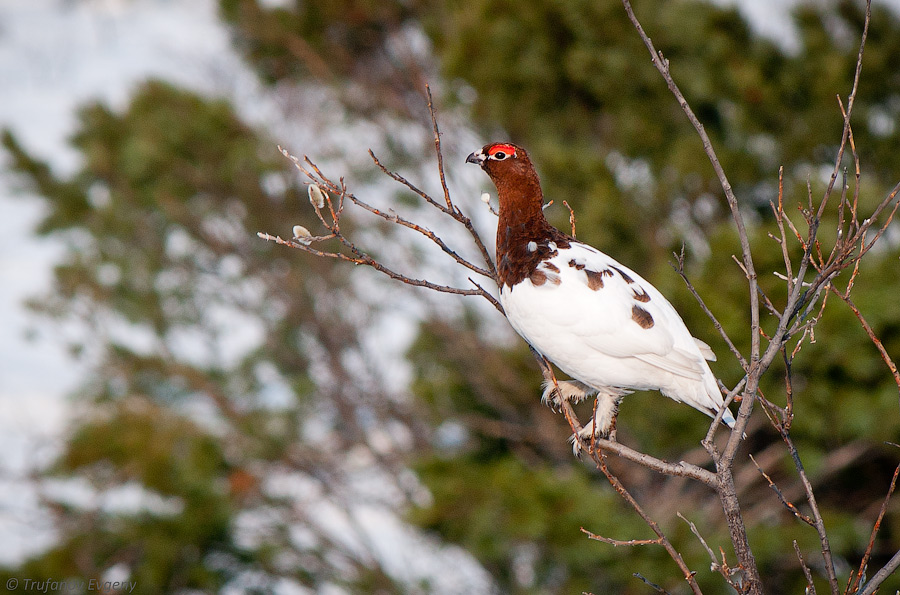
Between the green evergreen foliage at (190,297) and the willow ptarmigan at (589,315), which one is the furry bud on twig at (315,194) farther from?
the green evergreen foliage at (190,297)

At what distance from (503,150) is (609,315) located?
536 millimetres

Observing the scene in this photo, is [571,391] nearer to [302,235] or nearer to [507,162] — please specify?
[507,162]

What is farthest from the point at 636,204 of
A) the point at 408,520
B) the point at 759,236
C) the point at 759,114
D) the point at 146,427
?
the point at 146,427

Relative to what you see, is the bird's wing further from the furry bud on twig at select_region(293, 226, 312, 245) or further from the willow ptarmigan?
the furry bud on twig at select_region(293, 226, 312, 245)

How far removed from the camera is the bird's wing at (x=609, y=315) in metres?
1.83

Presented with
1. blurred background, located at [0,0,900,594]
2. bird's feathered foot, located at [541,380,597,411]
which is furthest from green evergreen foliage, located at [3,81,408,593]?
bird's feathered foot, located at [541,380,597,411]

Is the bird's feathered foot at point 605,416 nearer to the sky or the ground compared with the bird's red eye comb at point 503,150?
nearer to the ground

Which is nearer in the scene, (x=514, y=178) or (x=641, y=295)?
(x=641, y=295)

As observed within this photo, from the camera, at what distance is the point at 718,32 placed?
5641 mm
